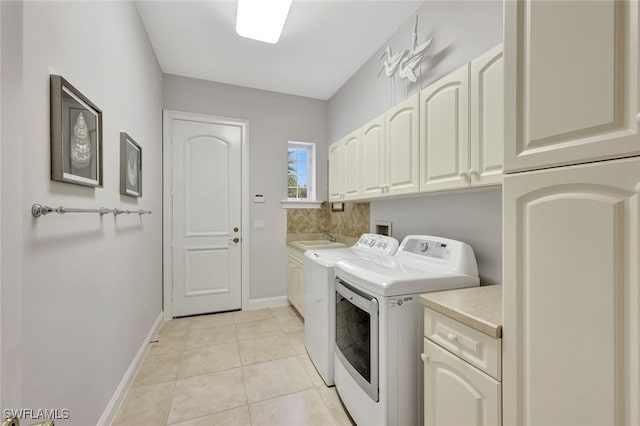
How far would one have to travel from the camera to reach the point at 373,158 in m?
2.14

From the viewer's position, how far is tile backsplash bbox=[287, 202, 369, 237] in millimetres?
3080

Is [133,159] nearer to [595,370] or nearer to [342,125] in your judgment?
[342,125]

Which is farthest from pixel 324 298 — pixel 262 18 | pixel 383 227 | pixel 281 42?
pixel 281 42

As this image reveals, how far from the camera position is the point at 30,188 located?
89 cm

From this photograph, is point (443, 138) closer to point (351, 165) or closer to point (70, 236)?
point (351, 165)

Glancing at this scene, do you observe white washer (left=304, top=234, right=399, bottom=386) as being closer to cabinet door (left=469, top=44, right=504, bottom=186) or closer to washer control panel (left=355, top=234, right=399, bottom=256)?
washer control panel (left=355, top=234, right=399, bottom=256)

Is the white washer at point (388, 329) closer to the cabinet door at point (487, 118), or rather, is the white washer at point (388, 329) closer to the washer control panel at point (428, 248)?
the washer control panel at point (428, 248)

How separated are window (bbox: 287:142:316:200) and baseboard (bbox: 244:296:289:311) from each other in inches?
52.4

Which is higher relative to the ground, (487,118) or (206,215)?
(487,118)

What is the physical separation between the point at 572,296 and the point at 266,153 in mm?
3160

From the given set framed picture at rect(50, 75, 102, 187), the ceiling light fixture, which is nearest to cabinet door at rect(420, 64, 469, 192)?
the ceiling light fixture

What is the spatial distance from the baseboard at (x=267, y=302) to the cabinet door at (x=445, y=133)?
8.16 ft

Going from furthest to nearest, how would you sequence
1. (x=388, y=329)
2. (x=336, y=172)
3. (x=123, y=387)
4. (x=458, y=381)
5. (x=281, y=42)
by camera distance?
(x=336, y=172) → (x=281, y=42) → (x=123, y=387) → (x=388, y=329) → (x=458, y=381)

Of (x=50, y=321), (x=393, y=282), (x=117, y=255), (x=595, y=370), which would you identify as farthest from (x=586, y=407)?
(x=117, y=255)
